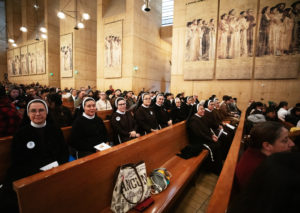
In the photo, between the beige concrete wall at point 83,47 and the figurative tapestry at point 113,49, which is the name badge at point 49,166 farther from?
the beige concrete wall at point 83,47

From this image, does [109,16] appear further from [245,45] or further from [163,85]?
[245,45]

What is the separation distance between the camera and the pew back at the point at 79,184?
3.34 ft

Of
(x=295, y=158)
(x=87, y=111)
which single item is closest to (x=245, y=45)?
(x=87, y=111)

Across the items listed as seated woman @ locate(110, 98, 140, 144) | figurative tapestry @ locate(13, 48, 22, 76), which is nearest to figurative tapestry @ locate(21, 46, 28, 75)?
figurative tapestry @ locate(13, 48, 22, 76)

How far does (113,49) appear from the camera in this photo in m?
12.1

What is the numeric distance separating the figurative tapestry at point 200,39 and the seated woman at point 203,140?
685cm

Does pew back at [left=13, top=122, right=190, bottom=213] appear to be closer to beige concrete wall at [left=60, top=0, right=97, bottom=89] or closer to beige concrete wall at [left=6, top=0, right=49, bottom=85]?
beige concrete wall at [left=60, top=0, right=97, bottom=89]

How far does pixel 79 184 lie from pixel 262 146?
1780 millimetres

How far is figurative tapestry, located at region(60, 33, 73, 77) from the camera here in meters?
13.7

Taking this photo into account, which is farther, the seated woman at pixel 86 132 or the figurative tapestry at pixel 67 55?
the figurative tapestry at pixel 67 55

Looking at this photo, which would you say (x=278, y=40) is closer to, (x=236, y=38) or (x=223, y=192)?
(x=236, y=38)

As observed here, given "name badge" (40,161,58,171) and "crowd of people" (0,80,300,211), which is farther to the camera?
"name badge" (40,161,58,171)

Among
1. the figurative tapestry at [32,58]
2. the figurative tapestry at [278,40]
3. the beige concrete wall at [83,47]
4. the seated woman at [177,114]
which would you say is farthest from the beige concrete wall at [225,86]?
the figurative tapestry at [32,58]

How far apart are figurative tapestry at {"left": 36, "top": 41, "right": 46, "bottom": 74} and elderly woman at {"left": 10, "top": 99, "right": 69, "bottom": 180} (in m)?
19.0
